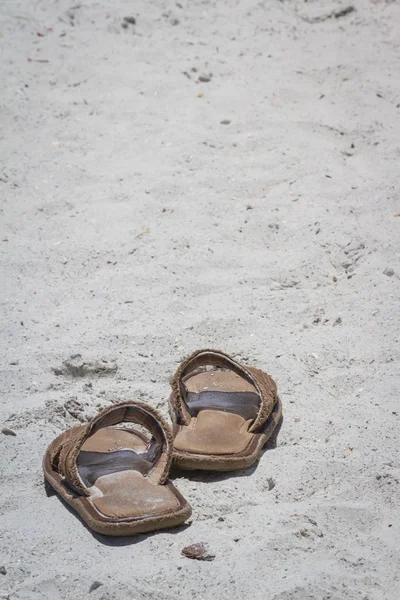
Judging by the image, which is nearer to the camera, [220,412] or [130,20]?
[220,412]

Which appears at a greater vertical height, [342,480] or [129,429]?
[342,480]

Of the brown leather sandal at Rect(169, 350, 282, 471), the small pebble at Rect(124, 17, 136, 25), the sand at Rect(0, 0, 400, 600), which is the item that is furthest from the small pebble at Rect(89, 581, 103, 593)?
the small pebble at Rect(124, 17, 136, 25)

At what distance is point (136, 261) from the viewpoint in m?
3.30

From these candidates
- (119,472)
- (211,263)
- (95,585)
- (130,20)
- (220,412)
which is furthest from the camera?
(130,20)

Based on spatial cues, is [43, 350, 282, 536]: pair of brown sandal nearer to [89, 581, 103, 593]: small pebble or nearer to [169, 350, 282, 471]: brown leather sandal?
[169, 350, 282, 471]: brown leather sandal

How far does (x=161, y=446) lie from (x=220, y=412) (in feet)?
0.99

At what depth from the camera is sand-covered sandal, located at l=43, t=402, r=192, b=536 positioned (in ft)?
7.09

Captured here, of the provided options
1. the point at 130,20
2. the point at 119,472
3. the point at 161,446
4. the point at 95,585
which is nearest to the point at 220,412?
the point at 161,446

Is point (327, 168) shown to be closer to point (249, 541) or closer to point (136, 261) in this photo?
point (136, 261)

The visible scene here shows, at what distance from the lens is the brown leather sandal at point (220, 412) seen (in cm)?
239

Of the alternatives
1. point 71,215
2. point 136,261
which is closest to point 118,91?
point 71,215

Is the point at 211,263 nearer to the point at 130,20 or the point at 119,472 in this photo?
the point at 119,472

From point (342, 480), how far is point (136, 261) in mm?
1411

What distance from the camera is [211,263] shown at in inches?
129
